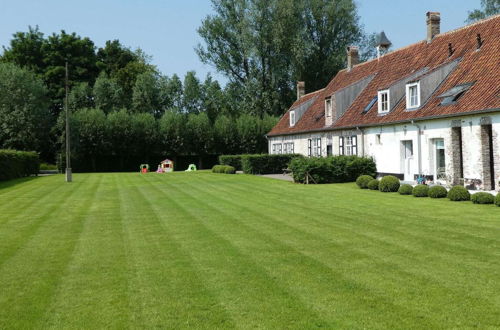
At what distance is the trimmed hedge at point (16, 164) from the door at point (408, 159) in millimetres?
24096

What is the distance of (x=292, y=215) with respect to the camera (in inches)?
539

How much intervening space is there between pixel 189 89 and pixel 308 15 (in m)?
16.2

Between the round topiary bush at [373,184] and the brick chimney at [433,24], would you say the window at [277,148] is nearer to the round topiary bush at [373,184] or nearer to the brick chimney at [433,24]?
the brick chimney at [433,24]

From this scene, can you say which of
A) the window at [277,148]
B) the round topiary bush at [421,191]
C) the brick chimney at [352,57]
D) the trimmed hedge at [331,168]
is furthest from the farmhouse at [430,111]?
the window at [277,148]

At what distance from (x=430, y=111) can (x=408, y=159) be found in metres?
3.33

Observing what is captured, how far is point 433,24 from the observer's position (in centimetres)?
2867

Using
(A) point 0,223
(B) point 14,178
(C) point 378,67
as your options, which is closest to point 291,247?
(A) point 0,223

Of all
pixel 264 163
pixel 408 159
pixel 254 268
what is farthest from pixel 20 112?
pixel 254 268

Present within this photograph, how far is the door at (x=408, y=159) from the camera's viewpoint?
24547mm

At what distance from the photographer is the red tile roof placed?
20.2 meters

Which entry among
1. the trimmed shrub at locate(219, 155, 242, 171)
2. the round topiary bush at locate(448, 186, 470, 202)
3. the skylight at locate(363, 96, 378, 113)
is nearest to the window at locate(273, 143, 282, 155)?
the trimmed shrub at locate(219, 155, 242, 171)

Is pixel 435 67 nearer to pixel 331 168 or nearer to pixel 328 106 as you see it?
pixel 331 168

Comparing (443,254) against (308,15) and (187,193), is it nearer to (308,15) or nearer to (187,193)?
(187,193)

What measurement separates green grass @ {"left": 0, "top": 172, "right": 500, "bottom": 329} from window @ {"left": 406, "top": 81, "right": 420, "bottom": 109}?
10216 mm
